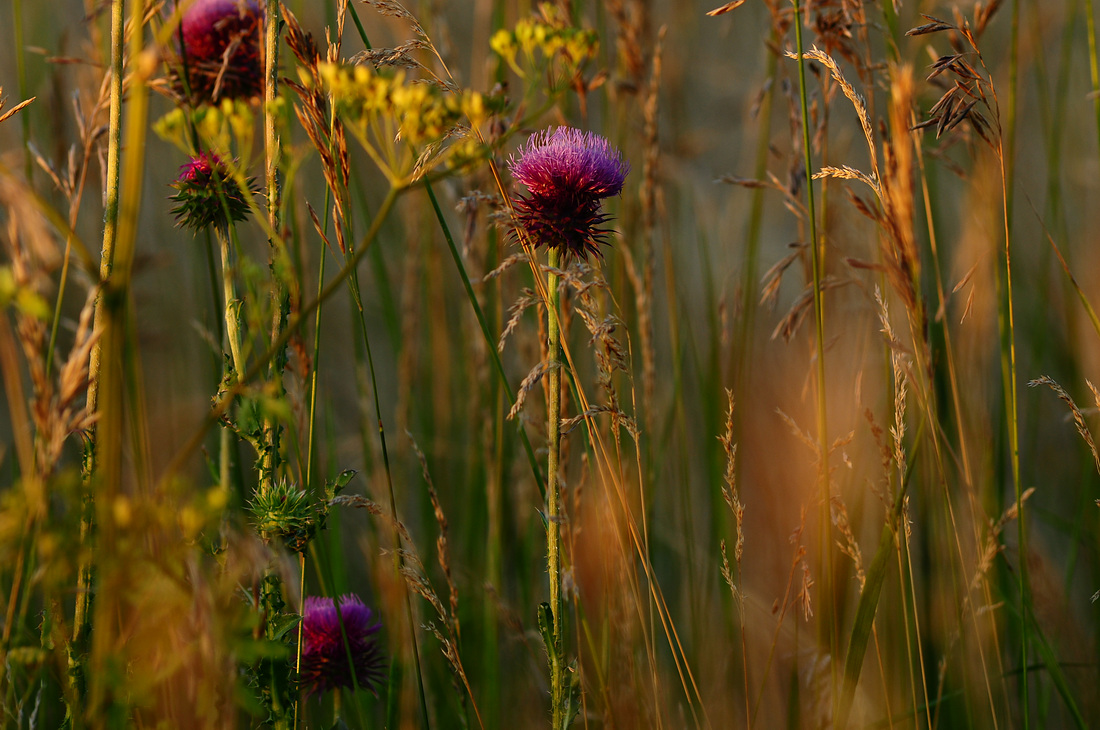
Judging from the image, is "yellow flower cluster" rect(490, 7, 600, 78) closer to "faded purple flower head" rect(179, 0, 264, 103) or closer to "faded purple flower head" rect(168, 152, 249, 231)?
"faded purple flower head" rect(168, 152, 249, 231)

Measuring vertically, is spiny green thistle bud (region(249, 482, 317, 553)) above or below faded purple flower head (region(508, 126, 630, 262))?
below

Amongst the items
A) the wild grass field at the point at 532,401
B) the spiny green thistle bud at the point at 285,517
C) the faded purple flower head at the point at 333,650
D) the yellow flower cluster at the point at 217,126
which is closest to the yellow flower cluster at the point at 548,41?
the wild grass field at the point at 532,401

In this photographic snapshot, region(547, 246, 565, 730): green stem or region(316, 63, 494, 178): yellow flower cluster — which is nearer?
region(316, 63, 494, 178): yellow flower cluster

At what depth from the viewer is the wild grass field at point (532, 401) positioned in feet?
2.06

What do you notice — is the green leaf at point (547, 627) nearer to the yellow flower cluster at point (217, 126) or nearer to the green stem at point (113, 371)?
the green stem at point (113, 371)

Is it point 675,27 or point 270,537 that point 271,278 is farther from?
point 675,27

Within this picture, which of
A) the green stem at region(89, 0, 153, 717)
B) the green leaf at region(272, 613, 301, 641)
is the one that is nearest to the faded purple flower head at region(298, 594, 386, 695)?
the green leaf at region(272, 613, 301, 641)

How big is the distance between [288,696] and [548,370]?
486mm

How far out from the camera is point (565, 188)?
3.66 feet

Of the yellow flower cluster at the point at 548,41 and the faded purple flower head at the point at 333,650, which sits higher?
the yellow flower cluster at the point at 548,41

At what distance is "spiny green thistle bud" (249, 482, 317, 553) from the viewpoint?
33.9 inches

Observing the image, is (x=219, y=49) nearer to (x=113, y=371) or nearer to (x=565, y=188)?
(x=565, y=188)

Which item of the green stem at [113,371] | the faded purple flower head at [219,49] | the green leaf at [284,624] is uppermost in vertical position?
the faded purple flower head at [219,49]

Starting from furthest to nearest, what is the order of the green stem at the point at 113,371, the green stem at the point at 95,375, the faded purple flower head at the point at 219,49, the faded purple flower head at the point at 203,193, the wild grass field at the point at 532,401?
the faded purple flower head at the point at 219,49
the faded purple flower head at the point at 203,193
the green stem at the point at 95,375
the wild grass field at the point at 532,401
the green stem at the point at 113,371
